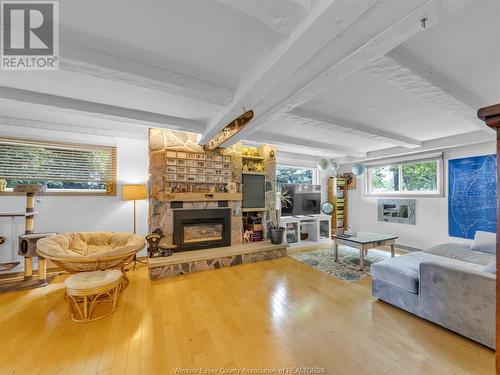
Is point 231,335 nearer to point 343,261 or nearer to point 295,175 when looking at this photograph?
point 343,261

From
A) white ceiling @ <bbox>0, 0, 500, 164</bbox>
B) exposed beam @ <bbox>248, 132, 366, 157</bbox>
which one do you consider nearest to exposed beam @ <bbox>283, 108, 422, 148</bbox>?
white ceiling @ <bbox>0, 0, 500, 164</bbox>

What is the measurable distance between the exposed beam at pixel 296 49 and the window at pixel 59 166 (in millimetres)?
3017

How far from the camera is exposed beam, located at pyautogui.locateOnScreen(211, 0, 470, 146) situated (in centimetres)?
104

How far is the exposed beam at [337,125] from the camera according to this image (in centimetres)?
274

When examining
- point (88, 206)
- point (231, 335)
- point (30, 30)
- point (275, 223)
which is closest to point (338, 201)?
point (275, 223)

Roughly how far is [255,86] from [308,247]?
422cm

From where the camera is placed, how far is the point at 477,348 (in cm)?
172

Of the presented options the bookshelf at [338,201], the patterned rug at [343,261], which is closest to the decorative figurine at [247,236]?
the patterned rug at [343,261]

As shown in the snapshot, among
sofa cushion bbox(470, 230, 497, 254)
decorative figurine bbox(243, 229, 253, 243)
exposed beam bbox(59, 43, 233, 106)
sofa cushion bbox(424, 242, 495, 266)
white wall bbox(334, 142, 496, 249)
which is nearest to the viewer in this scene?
exposed beam bbox(59, 43, 233, 106)

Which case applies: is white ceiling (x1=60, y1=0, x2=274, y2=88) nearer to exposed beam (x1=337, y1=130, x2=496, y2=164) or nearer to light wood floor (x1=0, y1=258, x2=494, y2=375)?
light wood floor (x1=0, y1=258, x2=494, y2=375)

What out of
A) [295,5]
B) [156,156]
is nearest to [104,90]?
[156,156]

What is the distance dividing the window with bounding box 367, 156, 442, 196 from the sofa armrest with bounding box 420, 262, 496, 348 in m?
3.37

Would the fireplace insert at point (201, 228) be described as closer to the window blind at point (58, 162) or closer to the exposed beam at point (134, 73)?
the window blind at point (58, 162)

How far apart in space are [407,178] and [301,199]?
262 centimetres
